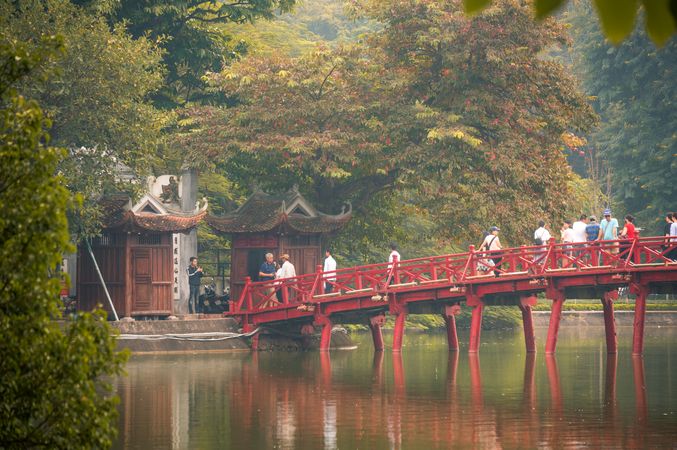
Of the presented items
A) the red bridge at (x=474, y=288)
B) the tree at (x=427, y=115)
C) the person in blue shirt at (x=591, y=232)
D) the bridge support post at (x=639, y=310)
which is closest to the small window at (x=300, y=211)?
the tree at (x=427, y=115)

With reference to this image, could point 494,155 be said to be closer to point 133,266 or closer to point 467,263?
point 467,263

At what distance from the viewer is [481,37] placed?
33969mm

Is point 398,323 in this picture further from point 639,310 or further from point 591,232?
point 639,310

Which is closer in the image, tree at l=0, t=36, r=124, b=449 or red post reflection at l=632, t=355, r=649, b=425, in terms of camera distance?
tree at l=0, t=36, r=124, b=449

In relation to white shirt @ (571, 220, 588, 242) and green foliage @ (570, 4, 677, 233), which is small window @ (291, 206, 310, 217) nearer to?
white shirt @ (571, 220, 588, 242)

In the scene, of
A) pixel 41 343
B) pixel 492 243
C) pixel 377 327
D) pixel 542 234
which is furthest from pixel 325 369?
pixel 41 343

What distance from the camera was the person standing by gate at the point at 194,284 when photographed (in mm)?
33312

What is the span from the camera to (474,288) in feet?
101

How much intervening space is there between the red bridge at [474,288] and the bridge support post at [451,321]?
0.04 metres

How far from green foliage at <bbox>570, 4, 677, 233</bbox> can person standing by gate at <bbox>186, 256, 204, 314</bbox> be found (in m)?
23.6

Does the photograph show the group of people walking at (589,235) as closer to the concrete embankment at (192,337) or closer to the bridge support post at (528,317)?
the bridge support post at (528,317)

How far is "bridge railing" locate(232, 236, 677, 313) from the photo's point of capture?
29.0m

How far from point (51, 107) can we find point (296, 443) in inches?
562

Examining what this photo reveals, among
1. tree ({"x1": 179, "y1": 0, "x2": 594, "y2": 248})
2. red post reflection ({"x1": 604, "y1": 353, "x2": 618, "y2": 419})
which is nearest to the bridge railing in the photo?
red post reflection ({"x1": 604, "y1": 353, "x2": 618, "y2": 419})
